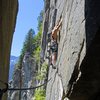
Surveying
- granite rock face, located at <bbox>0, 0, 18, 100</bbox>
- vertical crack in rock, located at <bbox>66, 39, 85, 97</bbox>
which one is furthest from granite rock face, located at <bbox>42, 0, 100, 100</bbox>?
granite rock face, located at <bbox>0, 0, 18, 100</bbox>

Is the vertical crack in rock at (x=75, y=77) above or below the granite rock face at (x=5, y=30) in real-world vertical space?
below

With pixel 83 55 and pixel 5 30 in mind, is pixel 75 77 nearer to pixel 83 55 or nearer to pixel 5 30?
pixel 83 55

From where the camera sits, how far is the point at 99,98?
27.3 ft

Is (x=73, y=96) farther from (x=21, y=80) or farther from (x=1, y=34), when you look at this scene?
(x=21, y=80)

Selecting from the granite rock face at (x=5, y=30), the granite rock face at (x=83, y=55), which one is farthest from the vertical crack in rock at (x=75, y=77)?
the granite rock face at (x=5, y=30)

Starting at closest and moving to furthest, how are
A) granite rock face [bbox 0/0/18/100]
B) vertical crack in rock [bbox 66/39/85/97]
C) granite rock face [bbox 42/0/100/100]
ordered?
granite rock face [bbox 42/0/100/100] < vertical crack in rock [bbox 66/39/85/97] < granite rock face [bbox 0/0/18/100]

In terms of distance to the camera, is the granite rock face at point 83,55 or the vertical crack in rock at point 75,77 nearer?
the granite rock face at point 83,55

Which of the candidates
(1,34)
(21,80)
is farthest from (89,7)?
(21,80)

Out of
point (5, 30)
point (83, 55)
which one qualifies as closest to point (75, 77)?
point (83, 55)

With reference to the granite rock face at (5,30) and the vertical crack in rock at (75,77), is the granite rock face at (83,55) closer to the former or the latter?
the vertical crack in rock at (75,77)

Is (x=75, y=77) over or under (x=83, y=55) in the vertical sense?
under

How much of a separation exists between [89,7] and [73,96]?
1.95 meters

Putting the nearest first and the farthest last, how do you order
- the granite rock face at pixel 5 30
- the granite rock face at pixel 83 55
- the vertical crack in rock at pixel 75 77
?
1. the granite rock face at pixel 83 55
2. the vertical crack in rock at pixel 75 77
3. the granite rock face at pixel 5 30

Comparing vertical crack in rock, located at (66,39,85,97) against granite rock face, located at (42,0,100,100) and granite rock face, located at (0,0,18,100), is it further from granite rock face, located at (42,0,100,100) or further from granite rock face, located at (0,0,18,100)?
granite rock face, located at (0,0,18,100)
